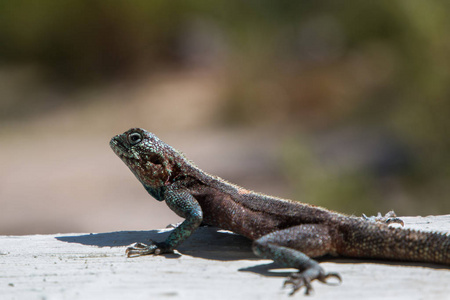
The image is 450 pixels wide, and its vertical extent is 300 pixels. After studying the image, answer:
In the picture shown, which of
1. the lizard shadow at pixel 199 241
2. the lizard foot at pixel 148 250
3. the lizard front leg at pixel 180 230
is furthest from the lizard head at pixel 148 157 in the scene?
the lizard foot at pixel 148 250

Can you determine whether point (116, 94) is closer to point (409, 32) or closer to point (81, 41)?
point (81, 41)

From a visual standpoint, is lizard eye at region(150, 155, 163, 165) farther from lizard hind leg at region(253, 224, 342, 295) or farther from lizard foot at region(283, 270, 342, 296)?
lizard foot at region(283, 270, 342, 296)

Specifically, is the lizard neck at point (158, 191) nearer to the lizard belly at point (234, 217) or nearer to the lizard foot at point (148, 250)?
the lizard belly at point (234, 217)

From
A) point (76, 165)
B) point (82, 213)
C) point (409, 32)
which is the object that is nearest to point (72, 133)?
point (76, 165)

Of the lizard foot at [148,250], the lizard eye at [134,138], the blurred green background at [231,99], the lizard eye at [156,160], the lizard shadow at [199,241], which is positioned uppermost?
the blurred green background at [231,99]

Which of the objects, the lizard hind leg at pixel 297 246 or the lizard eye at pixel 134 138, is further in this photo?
the lizard eye at pixel 134 138

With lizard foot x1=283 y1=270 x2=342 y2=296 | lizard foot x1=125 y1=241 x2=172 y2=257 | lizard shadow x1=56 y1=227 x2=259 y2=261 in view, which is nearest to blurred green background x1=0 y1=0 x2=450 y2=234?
lizard shadow x1=56 y1=227 x2=259 y2=261
